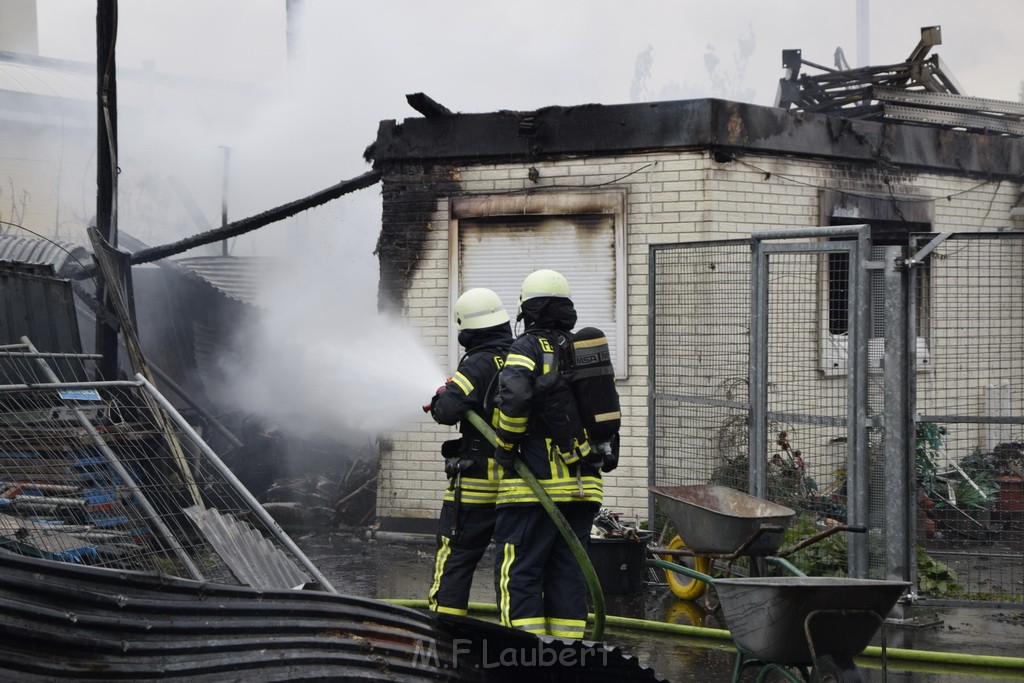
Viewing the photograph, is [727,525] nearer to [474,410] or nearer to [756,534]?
[756,534]

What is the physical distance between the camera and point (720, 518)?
5008 millimetres

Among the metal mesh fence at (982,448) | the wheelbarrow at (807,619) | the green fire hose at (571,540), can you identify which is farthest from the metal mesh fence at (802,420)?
the wheelbarrow at (807,619)

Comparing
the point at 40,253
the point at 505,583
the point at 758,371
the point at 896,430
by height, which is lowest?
the point at 505,583

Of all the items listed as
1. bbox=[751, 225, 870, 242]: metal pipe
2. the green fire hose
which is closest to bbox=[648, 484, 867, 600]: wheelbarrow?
the green fire hose

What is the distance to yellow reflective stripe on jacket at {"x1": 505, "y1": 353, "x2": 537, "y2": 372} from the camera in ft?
17.2

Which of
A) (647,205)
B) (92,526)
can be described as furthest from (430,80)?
(92,526)

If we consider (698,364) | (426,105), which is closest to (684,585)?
(698,364)

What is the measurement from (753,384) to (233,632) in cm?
423

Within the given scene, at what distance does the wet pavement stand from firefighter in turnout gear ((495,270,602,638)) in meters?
0.83

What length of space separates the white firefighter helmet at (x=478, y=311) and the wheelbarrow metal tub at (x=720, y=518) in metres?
1.28

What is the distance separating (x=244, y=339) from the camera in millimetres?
12688

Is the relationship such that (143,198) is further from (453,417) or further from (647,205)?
(453,417)

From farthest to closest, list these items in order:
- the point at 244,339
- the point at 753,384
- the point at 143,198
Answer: the point at 143,198 < the point at 244,339 < the point at 753,384

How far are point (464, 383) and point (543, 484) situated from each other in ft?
2.19
